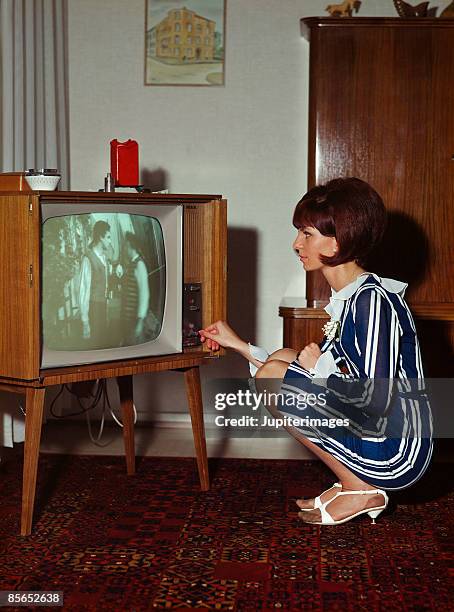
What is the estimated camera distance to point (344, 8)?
3.12 meters

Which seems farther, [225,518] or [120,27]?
[120,27]

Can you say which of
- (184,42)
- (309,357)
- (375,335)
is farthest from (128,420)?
(184,42)

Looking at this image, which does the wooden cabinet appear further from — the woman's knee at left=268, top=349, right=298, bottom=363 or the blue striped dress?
the blue striped dress

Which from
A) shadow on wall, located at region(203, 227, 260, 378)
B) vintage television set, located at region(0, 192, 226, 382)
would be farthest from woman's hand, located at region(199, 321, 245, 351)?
shadow on wall, located at region(203, 227, 260, 378)

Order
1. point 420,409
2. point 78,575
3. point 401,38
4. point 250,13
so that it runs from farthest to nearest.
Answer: point 250,13 → point 401,38 → point 420,409 → point 78,575

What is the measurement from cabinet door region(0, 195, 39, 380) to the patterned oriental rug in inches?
16.8

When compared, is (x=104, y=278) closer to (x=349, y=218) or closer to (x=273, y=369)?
(x=273, y=369)

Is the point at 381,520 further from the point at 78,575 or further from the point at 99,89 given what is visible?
the point at 99,89

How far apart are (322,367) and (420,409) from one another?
0.85 ft

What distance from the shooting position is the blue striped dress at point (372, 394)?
2125 millimetres

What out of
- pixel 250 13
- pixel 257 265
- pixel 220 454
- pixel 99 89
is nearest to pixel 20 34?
pixel 99 89

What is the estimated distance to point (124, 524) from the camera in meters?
2.26

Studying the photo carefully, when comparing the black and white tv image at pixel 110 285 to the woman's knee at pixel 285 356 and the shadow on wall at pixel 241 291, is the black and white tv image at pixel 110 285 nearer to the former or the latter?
the woman's knee at pixel 285 356

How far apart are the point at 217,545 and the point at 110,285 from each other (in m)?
0.69
